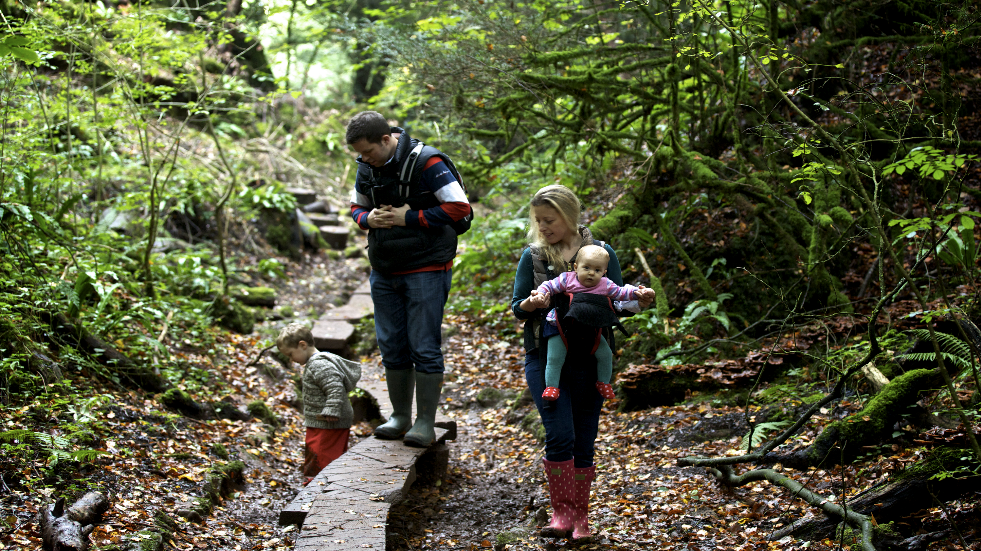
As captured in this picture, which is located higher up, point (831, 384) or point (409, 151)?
point (409, 151)

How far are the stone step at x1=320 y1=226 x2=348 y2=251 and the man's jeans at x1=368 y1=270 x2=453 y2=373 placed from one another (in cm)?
854

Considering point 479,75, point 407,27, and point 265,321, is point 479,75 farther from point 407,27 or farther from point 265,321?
point 265,321

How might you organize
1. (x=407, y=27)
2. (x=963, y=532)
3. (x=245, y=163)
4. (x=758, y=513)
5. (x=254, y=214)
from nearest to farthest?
1. (x=963, y=532)
2. (x=758, y=513)
3. (x=407, y=27)
4. (x=254, y=214)
5. (x=245, y=163)

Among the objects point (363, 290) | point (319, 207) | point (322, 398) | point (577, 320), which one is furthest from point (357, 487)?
point (319, 207)

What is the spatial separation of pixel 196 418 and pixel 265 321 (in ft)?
10.2

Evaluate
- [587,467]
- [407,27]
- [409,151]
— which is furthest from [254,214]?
[587,467]

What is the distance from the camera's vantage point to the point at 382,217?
14.5 ft

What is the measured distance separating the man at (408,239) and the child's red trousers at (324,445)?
0.54 m

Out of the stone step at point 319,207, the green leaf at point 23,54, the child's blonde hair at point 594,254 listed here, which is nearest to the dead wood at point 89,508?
the green leaf at point 23,54

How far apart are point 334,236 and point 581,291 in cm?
1018

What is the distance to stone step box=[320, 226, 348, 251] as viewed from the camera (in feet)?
42.3

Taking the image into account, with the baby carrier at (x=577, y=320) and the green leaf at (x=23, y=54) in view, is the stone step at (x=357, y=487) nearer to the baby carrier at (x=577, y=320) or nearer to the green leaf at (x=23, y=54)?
the baby carrier at (x=577, y=320)

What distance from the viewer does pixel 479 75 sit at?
6793mm

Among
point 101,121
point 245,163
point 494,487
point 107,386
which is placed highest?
point 101,121
